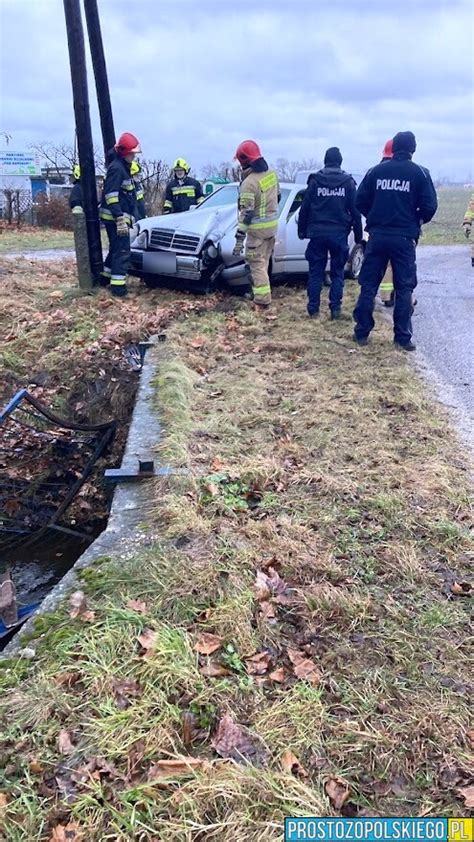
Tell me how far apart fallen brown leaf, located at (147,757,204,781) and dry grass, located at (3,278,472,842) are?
3cm

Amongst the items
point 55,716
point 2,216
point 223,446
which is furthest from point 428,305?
point 2,216

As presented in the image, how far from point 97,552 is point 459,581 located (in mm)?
1739

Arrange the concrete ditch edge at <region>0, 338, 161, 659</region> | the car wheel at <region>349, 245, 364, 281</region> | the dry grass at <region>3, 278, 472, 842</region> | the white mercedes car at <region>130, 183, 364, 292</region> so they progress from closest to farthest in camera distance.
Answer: the dry grass at <region>3, 278, 472, 842</region>, the concrete ditch edge at <region>0, 338, 161, 659</region>, the white mercedes car at <region>130, 183, 364, 292</region>, the car wheel at <region>349, 245, 364, 281</region>

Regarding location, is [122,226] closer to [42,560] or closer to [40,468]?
[40,468]

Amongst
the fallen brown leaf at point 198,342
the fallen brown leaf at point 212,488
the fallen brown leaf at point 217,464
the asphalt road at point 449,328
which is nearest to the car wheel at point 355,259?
the asphalt road at point 449,328

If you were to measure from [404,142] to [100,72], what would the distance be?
6.52m

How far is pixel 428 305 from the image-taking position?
9.09m

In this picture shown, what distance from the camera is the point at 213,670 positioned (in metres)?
2.27

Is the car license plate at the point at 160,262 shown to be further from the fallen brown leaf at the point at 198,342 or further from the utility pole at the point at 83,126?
the fallen brown leaf at the point at 198,342

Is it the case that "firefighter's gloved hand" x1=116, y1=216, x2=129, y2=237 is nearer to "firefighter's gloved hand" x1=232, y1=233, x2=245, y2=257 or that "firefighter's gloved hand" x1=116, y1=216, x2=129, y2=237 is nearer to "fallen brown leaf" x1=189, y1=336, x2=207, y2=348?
"firefighter's gloved hand" x1=232, y1=233, x2=245, y2=257

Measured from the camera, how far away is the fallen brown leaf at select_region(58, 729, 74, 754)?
1.96 m

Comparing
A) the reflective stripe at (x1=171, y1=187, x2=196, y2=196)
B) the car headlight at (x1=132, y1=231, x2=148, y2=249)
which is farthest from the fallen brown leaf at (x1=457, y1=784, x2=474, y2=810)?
the reflective stripe at (x1=171, y1=187, x2=196, y2=196)

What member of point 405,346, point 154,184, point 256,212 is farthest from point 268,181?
point 154,184

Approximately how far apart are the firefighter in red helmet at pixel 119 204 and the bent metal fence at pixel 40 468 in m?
3.11
